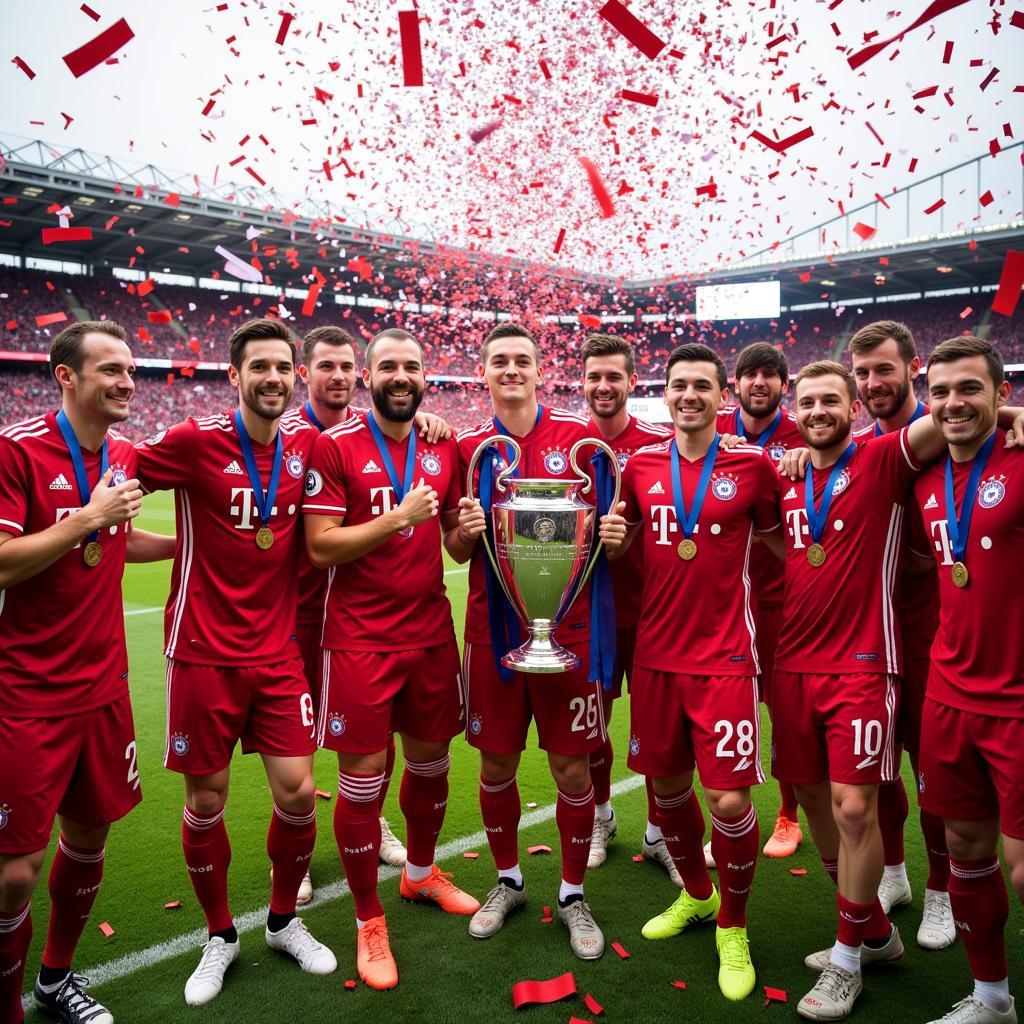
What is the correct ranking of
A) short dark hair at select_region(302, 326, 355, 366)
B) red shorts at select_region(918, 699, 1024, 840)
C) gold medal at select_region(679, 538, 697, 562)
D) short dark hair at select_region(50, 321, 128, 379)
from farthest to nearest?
short dark hair at select_region(302, 326, 355, 366)
gold medal at select_region(679, 538, 697, 562)
short dark hair at select_region(50, 321, 128, 379)
red shorts at select_region(918, 699, 1024, 840)

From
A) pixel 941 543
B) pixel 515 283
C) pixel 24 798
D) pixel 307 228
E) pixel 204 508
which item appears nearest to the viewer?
pixel 24 798

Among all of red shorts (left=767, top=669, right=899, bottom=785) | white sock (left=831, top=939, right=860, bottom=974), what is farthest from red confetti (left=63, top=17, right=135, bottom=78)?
white sock (left=831, top=939, right=860, bottom=974)

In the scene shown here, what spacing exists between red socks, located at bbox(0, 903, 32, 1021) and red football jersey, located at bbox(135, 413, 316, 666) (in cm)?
89

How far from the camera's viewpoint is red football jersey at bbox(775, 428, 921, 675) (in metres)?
2.82

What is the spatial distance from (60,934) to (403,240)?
28.3 meters

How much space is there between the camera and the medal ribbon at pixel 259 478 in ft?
9.95

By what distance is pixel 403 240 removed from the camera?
28.8 metres

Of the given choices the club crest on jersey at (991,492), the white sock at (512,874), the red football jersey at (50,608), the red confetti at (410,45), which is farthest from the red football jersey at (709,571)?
the red confetti at (410,45)

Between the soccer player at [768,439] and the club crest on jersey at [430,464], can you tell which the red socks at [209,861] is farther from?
the soccer player at [768,439]

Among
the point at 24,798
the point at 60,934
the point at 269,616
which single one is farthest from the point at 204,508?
the point at 60,934

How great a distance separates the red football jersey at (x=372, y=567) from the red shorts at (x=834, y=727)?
128 centimetres

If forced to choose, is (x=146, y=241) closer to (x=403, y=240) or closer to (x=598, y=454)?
(x=403, y=240)

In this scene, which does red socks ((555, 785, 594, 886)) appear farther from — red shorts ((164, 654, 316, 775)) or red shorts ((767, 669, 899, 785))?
red shorts ((164, 654, 316, 775))

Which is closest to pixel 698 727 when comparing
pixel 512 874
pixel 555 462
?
pixel 512 874
